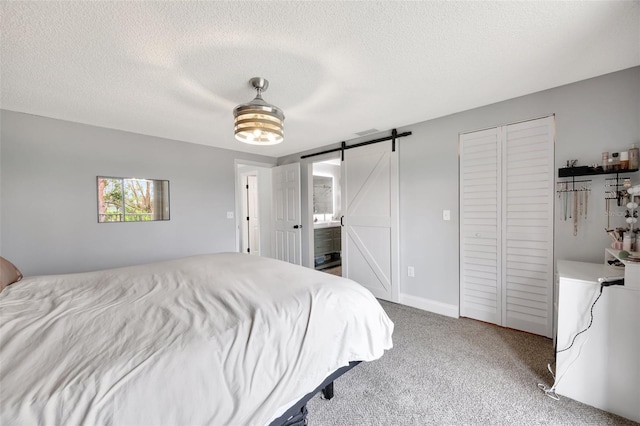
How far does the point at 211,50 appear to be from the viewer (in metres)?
1.64

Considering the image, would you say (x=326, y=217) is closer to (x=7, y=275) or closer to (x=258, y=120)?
(x=258, y=120)

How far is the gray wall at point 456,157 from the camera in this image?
6.71 feet

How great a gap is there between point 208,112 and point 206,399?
2.58 metres

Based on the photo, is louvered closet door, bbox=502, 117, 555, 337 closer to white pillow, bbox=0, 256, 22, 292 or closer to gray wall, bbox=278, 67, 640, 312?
gray wall, bbox=278, 67, 640, 312

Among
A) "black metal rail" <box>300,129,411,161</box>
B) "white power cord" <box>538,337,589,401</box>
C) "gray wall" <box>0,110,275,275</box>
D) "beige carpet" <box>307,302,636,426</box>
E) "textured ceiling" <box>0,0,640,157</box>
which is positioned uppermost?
"textured ceiling" <box>0,0,640,157</box>

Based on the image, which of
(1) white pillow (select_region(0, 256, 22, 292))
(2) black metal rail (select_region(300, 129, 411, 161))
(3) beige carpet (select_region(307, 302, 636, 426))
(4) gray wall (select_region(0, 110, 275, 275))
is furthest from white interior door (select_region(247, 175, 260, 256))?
(3) beige carpet (select_region(307, 302, 636, 426))

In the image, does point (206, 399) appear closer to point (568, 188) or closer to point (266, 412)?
point (266, 412)

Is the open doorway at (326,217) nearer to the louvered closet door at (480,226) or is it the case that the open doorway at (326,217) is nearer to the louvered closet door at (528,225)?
the louvered closet door at (480,226)

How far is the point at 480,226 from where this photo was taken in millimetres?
2709

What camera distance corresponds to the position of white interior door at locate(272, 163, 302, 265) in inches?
178

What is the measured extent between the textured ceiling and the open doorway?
2914 mm

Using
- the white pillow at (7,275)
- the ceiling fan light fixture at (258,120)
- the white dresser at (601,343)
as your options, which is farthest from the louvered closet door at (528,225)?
the white pillow at (7,275)

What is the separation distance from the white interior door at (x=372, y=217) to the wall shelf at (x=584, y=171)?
1578 millimetres

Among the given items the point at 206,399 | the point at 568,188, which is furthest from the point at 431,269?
the point at 206,399
